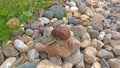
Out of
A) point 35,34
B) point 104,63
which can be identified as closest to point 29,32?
point 35,34

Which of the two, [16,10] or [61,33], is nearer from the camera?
[61,33]

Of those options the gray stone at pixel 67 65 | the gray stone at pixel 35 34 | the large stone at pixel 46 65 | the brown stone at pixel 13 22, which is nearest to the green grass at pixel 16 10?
the brown stone at pixel 13 22

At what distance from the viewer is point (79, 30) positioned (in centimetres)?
215

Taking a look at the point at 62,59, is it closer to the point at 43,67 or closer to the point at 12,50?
the point at 43,67

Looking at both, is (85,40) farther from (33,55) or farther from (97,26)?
(33,55)

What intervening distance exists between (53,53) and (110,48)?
48cm

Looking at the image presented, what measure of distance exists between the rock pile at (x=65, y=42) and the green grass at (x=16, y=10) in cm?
8

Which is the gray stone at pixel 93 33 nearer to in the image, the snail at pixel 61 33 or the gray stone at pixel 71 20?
the gray stone at pixel 71 20

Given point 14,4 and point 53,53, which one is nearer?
point 53,53

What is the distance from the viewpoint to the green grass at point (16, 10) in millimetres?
2180

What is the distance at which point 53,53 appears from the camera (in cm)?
187

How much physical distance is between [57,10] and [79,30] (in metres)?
0.41

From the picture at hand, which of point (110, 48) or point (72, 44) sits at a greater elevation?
point (72, 44)

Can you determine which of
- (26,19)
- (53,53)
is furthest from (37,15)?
(53,53)
